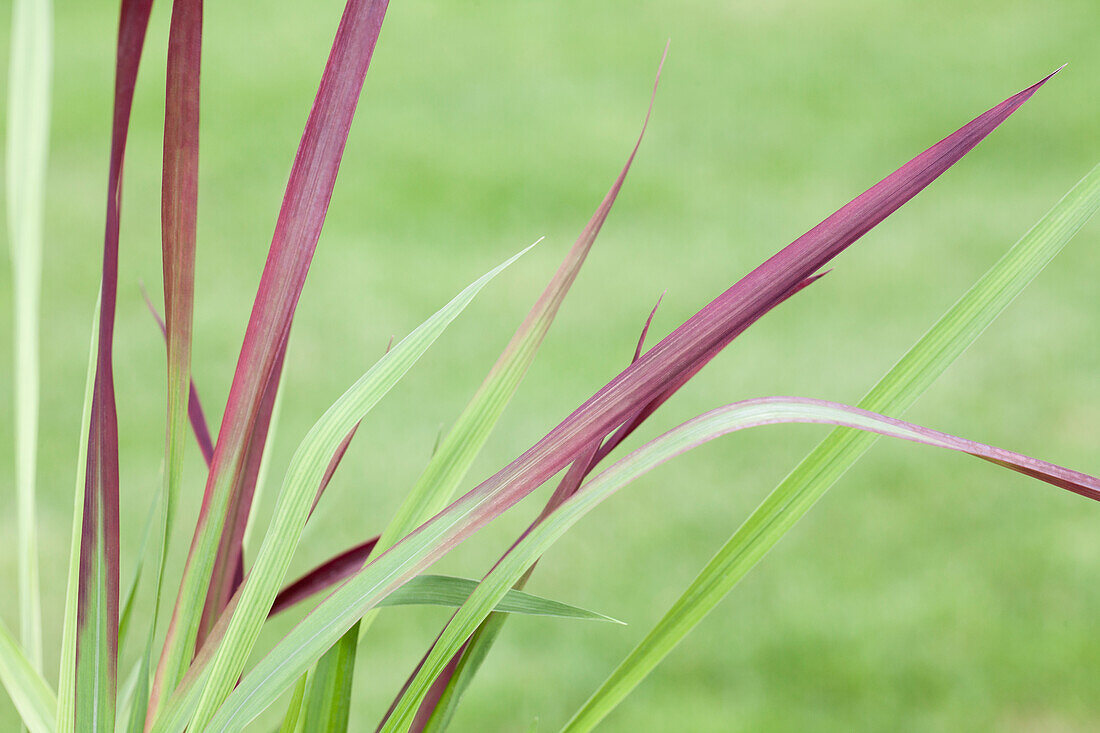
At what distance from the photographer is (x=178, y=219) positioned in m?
0.34

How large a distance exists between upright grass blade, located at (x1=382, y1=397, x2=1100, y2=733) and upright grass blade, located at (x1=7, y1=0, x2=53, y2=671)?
0.70 feet

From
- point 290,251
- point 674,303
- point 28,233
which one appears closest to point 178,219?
point 290,251

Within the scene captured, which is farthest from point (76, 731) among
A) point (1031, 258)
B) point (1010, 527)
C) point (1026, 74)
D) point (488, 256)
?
point (1026, 74)

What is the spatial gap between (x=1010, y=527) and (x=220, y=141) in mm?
1747

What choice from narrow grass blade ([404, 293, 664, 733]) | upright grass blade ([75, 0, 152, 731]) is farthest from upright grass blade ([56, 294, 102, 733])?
narrow grass blade ([404, 293, 664, 733])

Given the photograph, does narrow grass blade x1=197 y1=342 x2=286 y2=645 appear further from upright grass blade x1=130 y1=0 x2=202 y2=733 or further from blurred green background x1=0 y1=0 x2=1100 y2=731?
blurred green background x1=0 y1=0 x2=1100 y2=731

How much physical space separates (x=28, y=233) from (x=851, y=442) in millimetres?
348

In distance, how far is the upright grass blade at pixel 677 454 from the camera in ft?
0.95

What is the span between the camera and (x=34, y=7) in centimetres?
44

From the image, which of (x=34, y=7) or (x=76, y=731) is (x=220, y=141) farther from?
(x=76, y=731)

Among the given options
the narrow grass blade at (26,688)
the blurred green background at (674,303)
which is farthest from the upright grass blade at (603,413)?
the blurred green background at (674,303)

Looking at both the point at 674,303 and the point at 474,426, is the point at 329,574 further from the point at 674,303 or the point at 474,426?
the point at 674,303

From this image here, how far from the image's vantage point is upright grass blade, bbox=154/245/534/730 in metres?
0.32

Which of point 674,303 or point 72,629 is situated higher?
point 674,303
